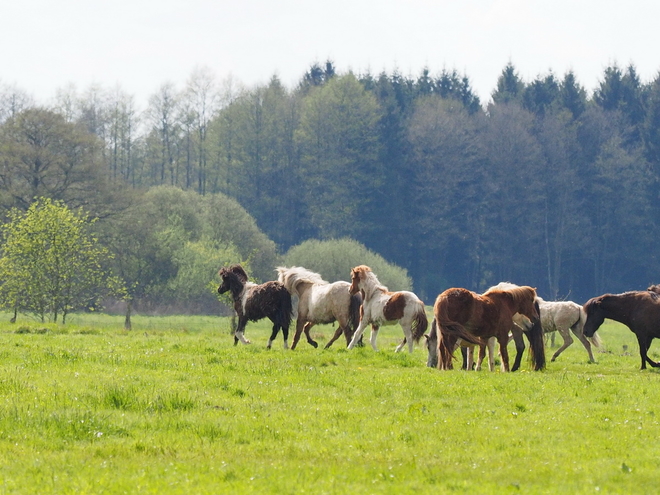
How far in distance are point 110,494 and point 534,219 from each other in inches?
3713

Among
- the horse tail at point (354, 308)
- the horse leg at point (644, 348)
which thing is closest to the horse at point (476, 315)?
the horse leg at point (644, 348)

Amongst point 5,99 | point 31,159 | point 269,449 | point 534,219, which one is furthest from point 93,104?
point 269,449

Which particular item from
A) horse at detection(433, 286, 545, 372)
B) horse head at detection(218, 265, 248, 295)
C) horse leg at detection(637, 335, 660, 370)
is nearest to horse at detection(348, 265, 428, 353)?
horse at detection(433, 286, 545, 372)

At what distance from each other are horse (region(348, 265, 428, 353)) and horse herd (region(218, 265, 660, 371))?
2 cm

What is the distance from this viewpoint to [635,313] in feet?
73.6

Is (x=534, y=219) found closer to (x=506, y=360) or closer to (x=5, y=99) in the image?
(x=5, y=99)

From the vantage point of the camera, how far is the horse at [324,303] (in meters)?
23.5

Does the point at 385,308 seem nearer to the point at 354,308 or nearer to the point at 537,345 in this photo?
the point at 354,308

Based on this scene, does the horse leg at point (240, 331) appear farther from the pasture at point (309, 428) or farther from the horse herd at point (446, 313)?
the pasture at point (309, 428)

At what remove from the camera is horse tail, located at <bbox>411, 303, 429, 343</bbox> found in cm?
2194

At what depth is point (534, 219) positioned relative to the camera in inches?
3927

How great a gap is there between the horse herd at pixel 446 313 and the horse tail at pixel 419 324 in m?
0.02

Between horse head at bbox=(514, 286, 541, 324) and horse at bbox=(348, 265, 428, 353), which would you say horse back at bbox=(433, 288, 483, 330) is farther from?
horse at bbox=(348, 265, 428, 353)

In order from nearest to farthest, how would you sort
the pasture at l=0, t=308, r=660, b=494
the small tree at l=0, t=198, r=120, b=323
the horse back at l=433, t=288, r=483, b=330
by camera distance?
Result: 1. the pasture at l=0, t=308, r=660, b=494
2. the horse back at l=433, t=288, r=483, b=330
3. the small tree at l=0, t=198, r=120, b=323
